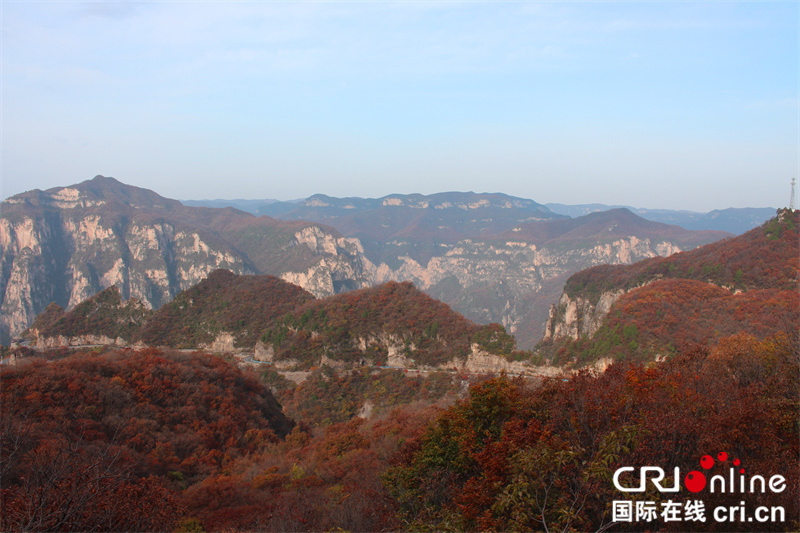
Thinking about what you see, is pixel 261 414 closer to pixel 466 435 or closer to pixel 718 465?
pixel 466 435

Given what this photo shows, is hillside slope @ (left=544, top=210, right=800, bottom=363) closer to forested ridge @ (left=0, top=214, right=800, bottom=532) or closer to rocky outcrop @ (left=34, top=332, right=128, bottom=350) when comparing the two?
A: forested ridge @ (left=0, top=214, right=800, bottom=532)

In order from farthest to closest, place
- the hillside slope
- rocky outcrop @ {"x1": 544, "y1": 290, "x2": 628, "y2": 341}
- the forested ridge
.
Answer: rocky outcrop @ {"x1": 544, "y1": 290, "x2": 628, "y2": 341}
the hillside slope
the forested ridge

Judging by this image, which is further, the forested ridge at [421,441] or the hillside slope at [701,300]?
the hillside slope at [701,300]

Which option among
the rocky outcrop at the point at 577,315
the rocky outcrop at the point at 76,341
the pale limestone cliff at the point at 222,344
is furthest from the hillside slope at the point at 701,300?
the rocky outcrop at the point at 76,341

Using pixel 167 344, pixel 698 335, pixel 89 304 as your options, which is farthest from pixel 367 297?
pixel 89 304

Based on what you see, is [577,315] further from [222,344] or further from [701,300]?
[222,344]

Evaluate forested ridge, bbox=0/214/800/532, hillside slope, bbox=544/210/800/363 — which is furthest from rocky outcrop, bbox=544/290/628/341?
forested ridge, bbox=0/214/800/532

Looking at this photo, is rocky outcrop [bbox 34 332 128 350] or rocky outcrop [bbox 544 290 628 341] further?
rocky outcrop [bbox 544 290 628 341]

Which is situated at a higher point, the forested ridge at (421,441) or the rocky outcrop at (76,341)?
the forested ridge at (421,441)

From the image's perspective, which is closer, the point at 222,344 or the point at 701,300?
the point at 701,300

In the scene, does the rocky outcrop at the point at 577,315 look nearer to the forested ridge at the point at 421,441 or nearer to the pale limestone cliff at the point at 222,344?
the forested ridge at the point at 421,441

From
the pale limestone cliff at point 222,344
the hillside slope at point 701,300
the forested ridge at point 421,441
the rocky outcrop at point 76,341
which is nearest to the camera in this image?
the forested ridge at point 421,441

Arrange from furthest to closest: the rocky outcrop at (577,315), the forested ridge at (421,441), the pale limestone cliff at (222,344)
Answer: the rocky outcrop at (577,315) < the pale limestone cliff at (222,344) < the forested ridge at (421,441)

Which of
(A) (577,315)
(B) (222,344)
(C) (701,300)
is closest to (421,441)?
(C) (701,300)
